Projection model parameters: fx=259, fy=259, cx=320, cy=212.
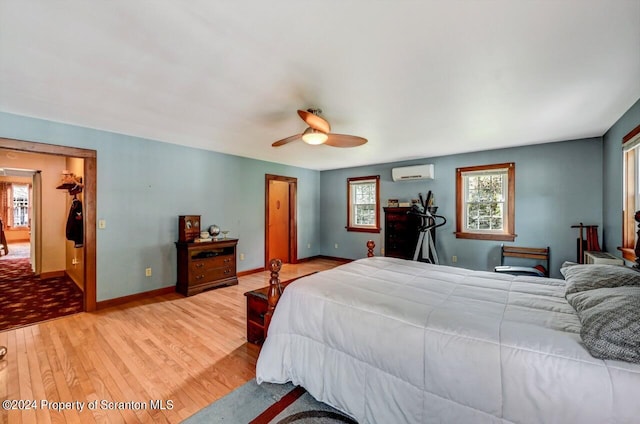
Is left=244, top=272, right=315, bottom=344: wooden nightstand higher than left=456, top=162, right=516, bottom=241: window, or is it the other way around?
left=456, top=162, right=516, bottom=241: window

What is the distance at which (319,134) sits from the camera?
264 centimetres

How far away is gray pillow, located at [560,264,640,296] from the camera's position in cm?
159

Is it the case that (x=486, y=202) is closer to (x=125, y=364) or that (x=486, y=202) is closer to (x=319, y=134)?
(x=319, y=134)

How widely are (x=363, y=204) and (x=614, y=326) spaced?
5.34 m

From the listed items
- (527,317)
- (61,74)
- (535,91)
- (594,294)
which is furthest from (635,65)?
(61,74)

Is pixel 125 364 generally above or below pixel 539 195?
below

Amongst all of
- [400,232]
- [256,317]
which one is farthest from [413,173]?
[256,317]

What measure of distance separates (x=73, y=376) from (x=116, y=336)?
68 centimetres

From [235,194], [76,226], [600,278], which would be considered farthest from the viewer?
[235,194]

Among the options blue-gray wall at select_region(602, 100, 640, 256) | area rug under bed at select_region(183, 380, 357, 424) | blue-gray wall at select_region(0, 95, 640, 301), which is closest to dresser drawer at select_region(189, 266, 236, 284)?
blue-gray wall at select_region(0, 95, 640, 301)

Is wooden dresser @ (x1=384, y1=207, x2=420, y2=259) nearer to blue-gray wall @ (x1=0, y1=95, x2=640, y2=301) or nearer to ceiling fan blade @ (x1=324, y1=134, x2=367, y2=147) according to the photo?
blue-gray wall @ (x1=0, y1=95, x2=640, y2=301)

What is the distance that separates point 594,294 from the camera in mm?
1443

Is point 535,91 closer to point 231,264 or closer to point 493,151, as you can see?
point 493,151

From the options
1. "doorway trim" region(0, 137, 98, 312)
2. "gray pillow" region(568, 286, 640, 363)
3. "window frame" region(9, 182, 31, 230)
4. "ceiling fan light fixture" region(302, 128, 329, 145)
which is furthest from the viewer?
"window frame" region(9, 182, 31, 230)
